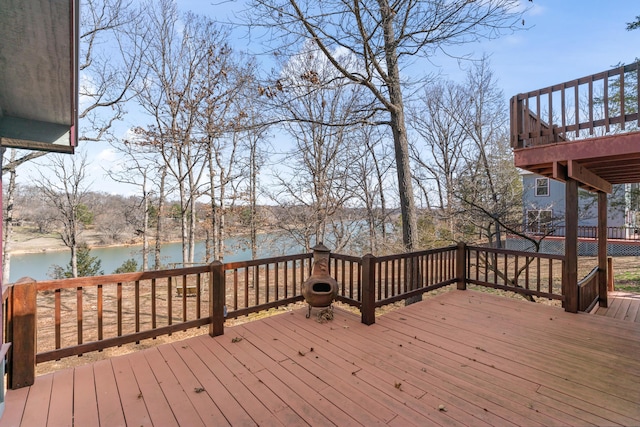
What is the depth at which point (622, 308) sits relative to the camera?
5.25 m

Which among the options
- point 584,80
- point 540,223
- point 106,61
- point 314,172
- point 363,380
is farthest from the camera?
point 314,172

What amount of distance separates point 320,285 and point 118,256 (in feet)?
62.9

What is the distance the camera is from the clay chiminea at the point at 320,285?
4.07 metres

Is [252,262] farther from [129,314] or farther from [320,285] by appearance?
[129,314]

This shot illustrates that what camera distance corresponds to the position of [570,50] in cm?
748

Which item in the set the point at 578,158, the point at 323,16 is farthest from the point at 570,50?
the point at 323,16

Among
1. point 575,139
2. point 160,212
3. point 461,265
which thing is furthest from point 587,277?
point 160,212

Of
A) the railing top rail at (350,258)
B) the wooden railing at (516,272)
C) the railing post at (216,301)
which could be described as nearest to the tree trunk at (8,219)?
the railing post at (216,301)

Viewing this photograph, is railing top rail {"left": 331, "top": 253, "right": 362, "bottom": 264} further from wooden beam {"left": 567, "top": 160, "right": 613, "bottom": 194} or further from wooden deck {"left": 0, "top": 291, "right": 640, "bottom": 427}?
wooden beam {"left": 567, "top": 160, "right": 613, "bottom": 194}

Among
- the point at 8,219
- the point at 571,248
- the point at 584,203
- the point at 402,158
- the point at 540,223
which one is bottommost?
the point at 571,248

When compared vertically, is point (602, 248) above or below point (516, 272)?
above

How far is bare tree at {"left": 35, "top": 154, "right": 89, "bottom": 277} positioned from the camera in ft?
40.3

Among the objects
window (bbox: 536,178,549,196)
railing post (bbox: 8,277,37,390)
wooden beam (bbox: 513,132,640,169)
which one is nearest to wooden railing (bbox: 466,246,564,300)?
wooden beam (bbox: 513,132,640,169)

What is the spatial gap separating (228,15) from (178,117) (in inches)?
269
